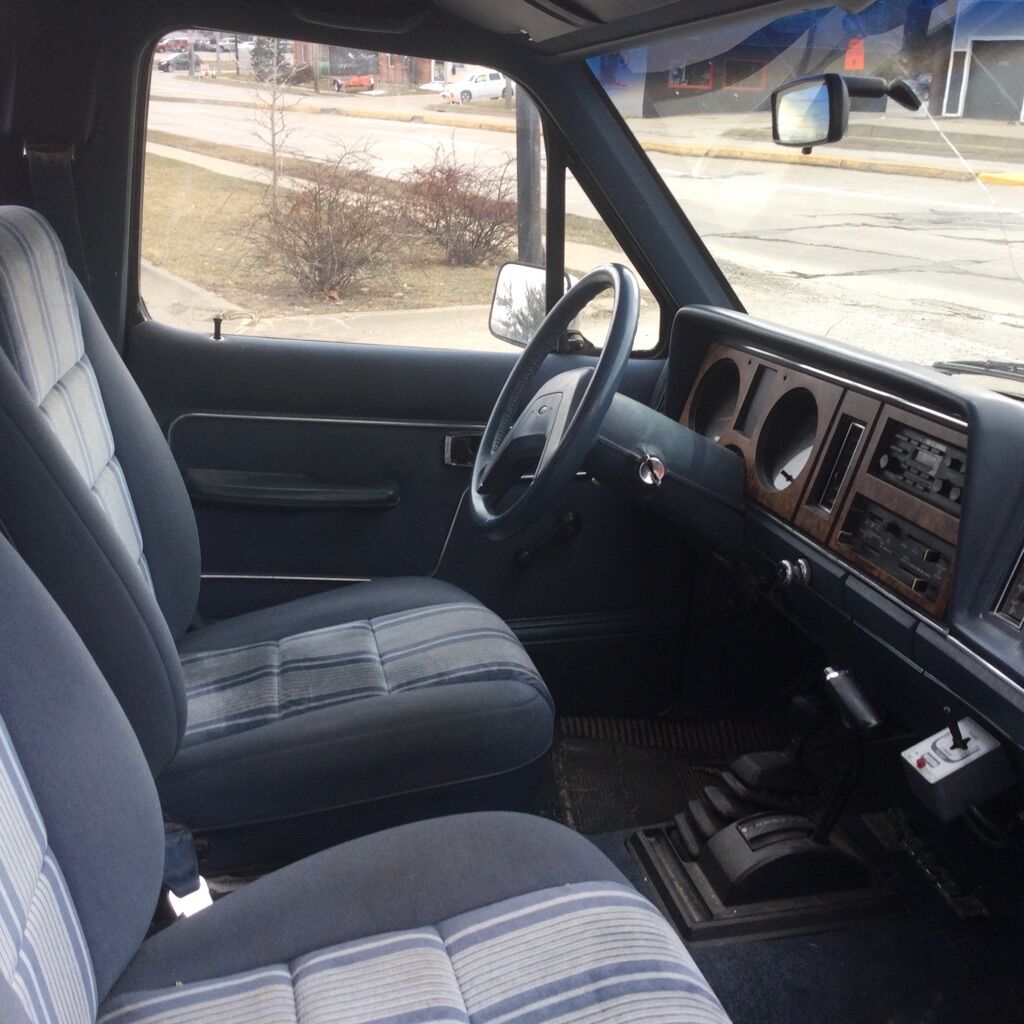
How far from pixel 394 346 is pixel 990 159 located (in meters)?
1.22

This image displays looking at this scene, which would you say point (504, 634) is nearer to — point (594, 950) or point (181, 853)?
point (181, 853)

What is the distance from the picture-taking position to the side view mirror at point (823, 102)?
171 centimetres

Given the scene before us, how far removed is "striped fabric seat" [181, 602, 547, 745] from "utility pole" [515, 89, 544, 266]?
0.89 metres

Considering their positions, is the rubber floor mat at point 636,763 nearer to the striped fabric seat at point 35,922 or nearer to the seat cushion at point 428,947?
the seat cushion at point 428,947

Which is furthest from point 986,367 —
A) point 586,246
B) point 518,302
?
point 518,302

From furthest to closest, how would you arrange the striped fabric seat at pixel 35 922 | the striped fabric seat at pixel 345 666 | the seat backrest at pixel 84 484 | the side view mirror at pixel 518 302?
the side view mirror at pixel 518 302
the striped fabric seat at pixel 345 666
the seat backrest at pixel 84 484
the striped fabric seat at pixel 35 922

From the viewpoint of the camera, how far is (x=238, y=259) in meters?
2.32

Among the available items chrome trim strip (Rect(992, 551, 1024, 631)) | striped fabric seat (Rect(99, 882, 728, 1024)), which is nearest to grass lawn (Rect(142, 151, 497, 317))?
chrome trim strip (Rect(992, 551, 1024, 631))

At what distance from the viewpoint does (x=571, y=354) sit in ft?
7.97

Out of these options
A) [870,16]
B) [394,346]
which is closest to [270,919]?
[394,346]

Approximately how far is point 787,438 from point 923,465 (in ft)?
1.35

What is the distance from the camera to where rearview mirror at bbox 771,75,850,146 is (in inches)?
67.3

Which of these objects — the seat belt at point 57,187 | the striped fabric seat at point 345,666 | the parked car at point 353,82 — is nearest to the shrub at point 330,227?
the parked car at point 353,82

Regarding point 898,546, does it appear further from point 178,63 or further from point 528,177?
point 178,63
